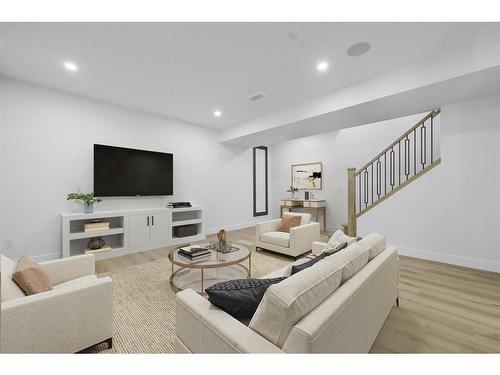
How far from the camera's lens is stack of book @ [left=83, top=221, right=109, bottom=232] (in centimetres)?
350

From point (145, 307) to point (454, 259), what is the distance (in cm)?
409

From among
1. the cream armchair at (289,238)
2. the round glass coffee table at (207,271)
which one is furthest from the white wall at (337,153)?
the round glass coffee table at (207,271)

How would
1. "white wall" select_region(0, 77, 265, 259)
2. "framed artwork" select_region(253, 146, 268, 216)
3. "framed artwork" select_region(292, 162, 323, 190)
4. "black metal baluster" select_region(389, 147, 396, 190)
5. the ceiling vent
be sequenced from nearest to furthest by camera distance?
1. "white wall" select_region(0, 77, 265, 259)
2. the ceiling vent
3. "black metal baluster" select_region(389, 147, 396, 190)
4. "framed artwork" select_region(292, 162, 323, 190)
5. "framed artwork" select_region(253, 146, 268, 216)

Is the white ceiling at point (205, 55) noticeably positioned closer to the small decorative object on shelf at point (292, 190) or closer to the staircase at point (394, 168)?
the staircase at point (394, 168)

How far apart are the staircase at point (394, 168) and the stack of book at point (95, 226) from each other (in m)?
4.26

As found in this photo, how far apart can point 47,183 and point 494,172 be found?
251 inches

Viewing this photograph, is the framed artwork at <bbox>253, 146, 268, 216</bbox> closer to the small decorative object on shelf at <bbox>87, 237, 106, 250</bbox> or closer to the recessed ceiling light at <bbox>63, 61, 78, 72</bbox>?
the small decorative object on shelf at <bbox>87, 237, 106, 250</bbox>

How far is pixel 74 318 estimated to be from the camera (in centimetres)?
141

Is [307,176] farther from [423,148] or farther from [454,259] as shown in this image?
[454,259]

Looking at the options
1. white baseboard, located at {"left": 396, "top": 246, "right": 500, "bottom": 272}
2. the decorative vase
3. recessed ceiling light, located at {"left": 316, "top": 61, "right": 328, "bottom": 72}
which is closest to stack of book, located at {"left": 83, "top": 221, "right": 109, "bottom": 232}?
the decorative vase

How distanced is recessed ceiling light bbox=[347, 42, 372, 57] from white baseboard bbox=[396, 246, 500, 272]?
3056 mm

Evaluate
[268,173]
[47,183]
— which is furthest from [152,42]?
[268,173]

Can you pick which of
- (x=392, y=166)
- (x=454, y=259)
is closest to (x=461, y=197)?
(x=454, y=259)

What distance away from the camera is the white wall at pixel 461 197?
2998mm
